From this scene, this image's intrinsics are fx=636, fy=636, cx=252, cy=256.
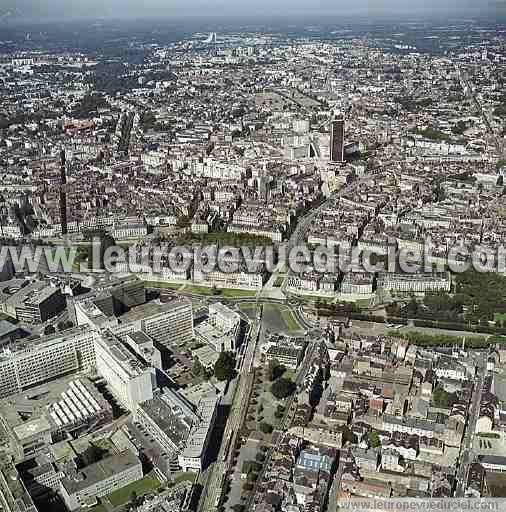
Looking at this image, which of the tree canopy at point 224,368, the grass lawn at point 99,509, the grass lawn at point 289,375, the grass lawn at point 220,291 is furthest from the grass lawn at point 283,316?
the grass lawn at point 99,509

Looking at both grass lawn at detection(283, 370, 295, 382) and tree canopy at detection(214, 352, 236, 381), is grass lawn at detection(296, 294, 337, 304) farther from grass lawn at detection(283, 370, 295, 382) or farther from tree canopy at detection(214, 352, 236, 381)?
tree canopy at detection(214, 352, 236, 381)

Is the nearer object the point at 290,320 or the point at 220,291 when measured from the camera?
the point at 290,320

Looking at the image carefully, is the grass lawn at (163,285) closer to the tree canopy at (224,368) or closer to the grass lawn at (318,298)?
the grass lawn at (318,298)

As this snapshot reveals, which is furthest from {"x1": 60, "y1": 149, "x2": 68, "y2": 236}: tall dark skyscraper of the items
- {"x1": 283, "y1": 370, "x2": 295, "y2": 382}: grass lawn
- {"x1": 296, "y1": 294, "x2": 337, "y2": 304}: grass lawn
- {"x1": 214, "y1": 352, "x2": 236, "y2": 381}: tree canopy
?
{"x1": 283, "y1": 370, "x2": 295, "y2": 382}: grass lawn

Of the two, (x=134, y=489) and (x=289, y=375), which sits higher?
(x=289, y=375)

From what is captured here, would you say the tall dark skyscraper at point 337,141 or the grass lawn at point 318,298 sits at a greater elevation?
the tall dark skyscraper at point 337,141

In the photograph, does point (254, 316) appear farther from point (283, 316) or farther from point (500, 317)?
point (500, 317)

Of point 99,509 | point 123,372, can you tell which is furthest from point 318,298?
point 99,509
